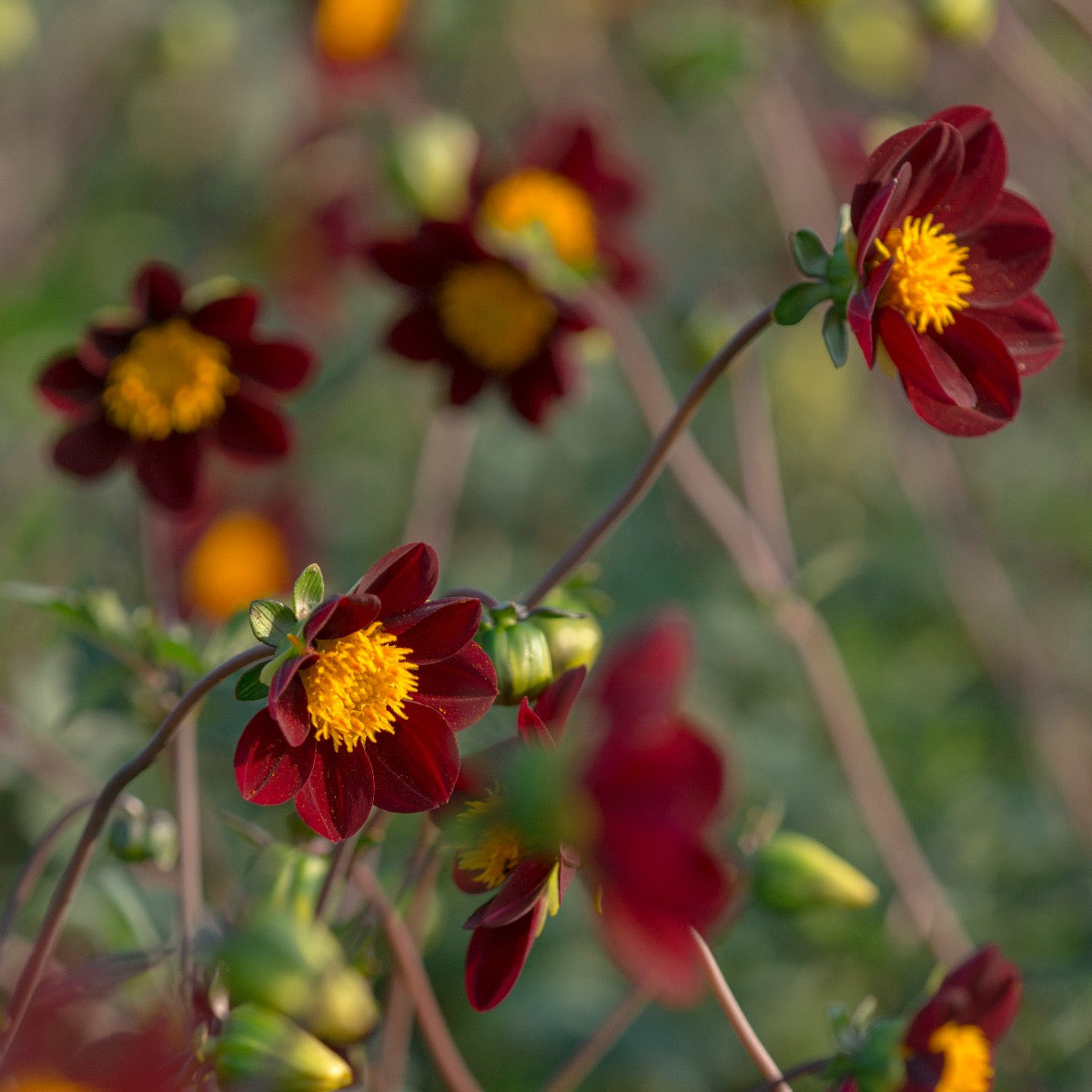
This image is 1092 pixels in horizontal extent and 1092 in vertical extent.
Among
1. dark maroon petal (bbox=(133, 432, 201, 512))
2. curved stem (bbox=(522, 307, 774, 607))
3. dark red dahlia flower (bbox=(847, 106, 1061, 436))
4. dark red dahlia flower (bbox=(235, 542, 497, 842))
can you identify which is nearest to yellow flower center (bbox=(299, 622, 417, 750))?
dark red dahlia flower (bbox=(235, 542, 497, 842))

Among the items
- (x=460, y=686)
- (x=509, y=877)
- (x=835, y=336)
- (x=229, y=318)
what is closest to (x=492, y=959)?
(x=509, y=877)

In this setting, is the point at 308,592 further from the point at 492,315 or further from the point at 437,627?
the point at 492,315

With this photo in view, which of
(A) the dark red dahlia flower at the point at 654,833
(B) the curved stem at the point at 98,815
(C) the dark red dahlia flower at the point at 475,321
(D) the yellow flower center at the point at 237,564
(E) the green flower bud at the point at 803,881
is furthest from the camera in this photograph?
(D) the yellow flower center at the point at 237,564

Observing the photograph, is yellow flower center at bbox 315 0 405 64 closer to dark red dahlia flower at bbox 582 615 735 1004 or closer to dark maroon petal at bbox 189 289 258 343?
dark maroon petal at bbox 189 289 258 343

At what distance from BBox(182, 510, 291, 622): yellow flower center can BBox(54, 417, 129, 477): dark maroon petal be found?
28.7 inches

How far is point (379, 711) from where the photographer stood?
768 millimetres

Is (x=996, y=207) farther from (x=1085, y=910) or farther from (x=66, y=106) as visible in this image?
(x=66, y=106)

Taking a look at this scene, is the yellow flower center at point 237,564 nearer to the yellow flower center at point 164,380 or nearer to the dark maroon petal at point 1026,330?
the yellow flower center at point 164,380

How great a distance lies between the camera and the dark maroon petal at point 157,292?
3.63 ft

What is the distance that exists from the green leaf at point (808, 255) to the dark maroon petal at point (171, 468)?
0.62 metres

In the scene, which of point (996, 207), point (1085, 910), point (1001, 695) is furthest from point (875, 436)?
point (996, 207)

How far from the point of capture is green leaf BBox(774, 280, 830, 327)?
770 millimetres

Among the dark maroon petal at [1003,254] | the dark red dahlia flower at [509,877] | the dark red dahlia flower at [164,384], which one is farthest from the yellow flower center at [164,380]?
the dark maroon petal at [1003,254]

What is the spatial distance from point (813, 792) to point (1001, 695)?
1.32ft
